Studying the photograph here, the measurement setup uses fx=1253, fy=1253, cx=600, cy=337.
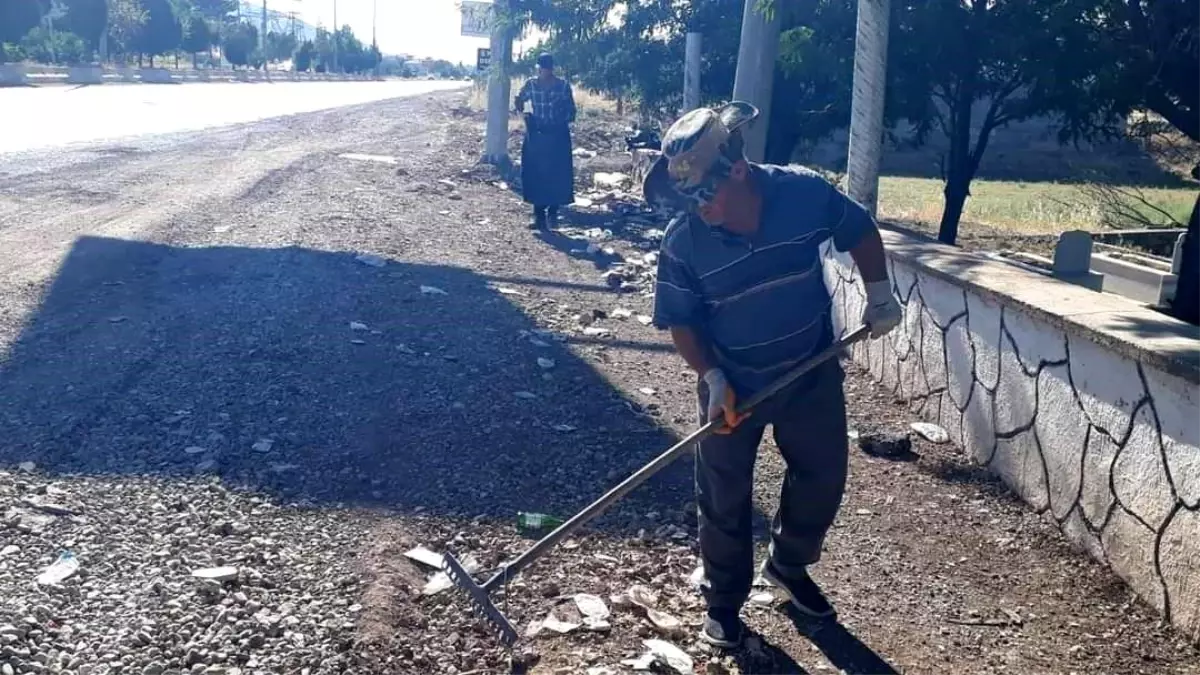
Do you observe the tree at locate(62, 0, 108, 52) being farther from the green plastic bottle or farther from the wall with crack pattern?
the green plastic bottle

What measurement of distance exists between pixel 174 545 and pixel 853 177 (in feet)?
16.5

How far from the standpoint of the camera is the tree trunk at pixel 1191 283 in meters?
6.07

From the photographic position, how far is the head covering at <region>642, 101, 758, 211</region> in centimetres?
346

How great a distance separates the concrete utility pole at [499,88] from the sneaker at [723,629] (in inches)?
587

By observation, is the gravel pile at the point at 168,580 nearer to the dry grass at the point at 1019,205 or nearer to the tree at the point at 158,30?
the dry grass at the point at 1019,205

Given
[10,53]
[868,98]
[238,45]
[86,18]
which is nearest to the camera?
[868,98]

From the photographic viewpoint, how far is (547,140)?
42.4ft

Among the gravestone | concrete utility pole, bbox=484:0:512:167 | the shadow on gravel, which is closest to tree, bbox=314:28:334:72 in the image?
concrete utility pole, bbox=484:0:512:167

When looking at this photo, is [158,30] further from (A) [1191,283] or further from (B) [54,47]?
(A) [1191,283]

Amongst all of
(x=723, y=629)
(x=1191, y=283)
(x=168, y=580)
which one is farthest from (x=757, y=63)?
(x=168, y=580)

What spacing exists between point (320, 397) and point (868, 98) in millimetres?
3831

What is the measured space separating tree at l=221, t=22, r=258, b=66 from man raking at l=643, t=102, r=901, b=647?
77.3 metres

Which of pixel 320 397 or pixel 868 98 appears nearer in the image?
pixel 320 397

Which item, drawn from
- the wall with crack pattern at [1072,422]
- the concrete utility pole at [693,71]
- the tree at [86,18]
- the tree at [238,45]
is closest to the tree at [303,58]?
the tree at [238,45]
